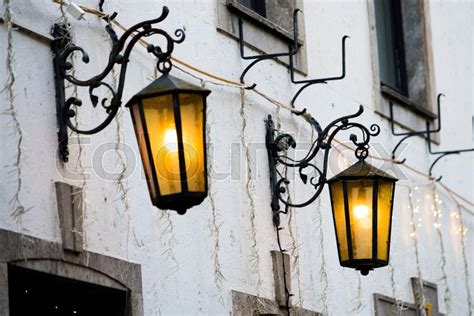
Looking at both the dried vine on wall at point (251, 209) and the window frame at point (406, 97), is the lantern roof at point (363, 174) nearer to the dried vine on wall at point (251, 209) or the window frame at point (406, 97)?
the dried vine on wall at point (251, 209)

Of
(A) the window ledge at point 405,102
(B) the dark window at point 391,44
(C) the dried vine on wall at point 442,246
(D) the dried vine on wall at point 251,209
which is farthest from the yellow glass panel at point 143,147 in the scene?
(B) the dark window at point 391,44

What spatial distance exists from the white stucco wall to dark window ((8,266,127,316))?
0.68 feet

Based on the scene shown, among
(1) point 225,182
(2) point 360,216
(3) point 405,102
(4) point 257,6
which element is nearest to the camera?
(2) point 360,216

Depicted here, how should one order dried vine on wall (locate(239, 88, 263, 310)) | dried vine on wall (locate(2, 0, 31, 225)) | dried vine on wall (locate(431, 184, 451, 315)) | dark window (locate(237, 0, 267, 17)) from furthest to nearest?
dried vine on wall (locate(431, 184, 451, 315))
dark window (locate(237, 0, 267, 17))
dried vine on wall (locate(239, 88, 263, 310))
dried vine on wall (locate(2, 0, 31, 225))

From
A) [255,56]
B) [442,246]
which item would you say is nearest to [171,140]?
[255,56]

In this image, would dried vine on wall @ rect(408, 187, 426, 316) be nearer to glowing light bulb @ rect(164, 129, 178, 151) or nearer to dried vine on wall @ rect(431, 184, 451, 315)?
dried vine on wall @ rect(431, 184, 451, 315)

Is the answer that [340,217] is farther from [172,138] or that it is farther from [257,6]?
[257,6]

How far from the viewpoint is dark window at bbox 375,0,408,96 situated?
13.3 meters

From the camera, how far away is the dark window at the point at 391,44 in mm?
13281

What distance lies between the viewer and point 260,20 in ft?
34.2

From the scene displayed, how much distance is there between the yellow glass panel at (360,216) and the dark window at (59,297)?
1.36 meters

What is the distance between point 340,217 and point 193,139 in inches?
76.6

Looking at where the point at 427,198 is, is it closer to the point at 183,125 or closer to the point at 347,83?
the point at 347,83

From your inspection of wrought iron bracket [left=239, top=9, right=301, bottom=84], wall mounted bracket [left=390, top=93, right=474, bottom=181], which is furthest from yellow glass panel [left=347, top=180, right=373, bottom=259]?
wall mounted bracket [left=390, top=93, right=474, bottom=181]
